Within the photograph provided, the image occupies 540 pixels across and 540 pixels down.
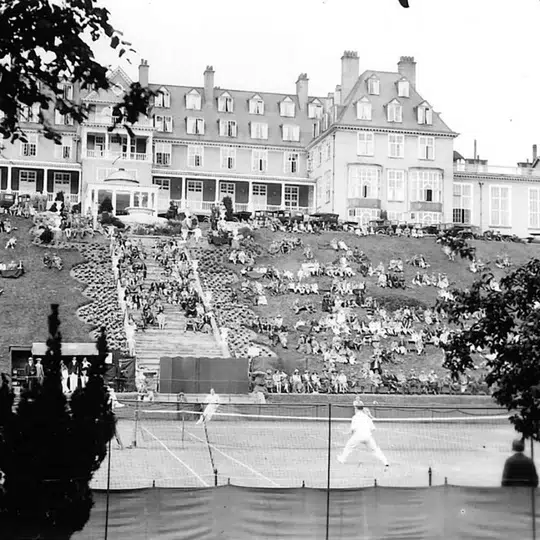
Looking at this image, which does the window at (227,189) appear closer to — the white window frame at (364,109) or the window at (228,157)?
the window at (228,157)

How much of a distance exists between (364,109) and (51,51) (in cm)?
7367

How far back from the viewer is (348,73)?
8388cm

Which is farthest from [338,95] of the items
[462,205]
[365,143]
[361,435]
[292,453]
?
[361,435]

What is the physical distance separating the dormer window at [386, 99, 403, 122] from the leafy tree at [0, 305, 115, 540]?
72.3 m

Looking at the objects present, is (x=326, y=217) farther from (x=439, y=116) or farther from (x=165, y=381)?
(x=165, y=381)

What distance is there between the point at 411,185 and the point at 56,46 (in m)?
72.8

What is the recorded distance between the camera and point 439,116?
3282 inches

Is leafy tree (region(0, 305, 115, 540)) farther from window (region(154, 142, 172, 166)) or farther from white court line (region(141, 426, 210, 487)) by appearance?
window (region(154, 142, 172, 166))

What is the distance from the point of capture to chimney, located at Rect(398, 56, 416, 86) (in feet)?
281

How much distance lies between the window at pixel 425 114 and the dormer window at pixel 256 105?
1417 cm

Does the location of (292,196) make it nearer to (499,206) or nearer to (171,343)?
(499,206)

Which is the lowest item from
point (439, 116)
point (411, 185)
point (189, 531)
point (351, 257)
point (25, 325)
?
point (189, 531)

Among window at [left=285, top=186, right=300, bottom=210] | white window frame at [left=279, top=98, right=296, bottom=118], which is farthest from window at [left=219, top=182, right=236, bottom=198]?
white window frame at [left=279, top=98, right=296, bottom=118]

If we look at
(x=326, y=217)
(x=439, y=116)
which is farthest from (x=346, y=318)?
(x=439, y=116)
